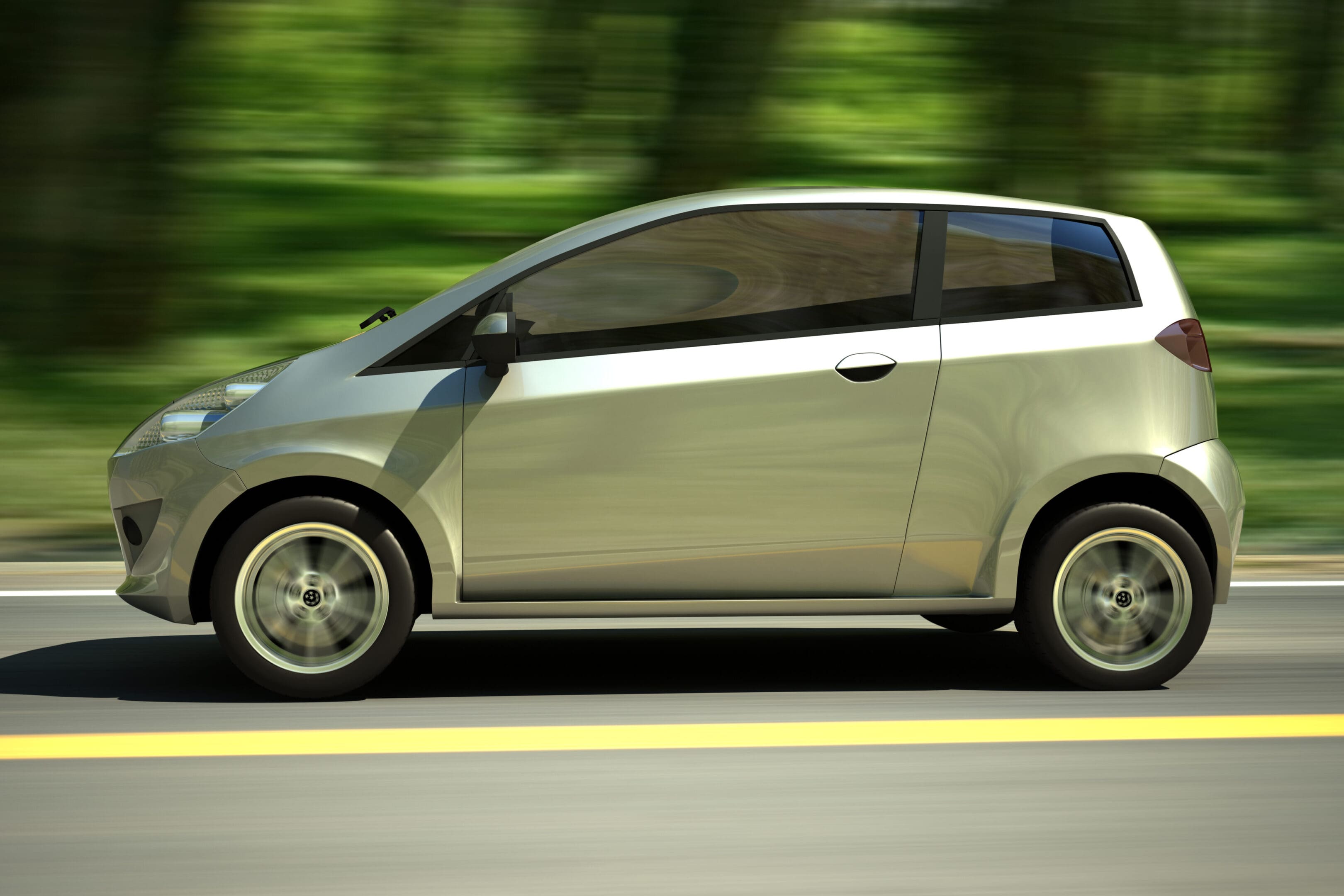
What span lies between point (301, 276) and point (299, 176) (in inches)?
50.9

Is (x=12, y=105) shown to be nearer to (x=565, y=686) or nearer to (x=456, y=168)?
(x=456, y=168)

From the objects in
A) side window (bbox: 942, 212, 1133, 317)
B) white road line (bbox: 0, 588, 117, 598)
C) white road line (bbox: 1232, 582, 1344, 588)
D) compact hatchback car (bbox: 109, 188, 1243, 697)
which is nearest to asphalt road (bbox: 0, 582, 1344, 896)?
compact hatchback car (bbox: 109, 188, 1243, 697)

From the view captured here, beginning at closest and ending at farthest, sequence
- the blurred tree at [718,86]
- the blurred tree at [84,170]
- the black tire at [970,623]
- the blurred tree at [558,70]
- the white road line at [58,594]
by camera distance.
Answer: the black tire at [970,623]
the white road line at [58,594]
the blurred tree at [84,170]
the blurred tree at [718,86]
the blurred tree at [558,70]

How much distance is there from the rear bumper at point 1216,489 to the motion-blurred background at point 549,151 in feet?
13.3

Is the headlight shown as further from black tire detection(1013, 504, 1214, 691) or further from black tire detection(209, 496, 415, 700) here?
black tire detection(1013, 504, 1214, 691)

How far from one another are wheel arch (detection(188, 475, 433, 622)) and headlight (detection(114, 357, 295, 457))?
0.29 m

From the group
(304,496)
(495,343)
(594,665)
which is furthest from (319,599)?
(594,665)

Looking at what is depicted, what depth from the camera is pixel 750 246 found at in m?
5.23

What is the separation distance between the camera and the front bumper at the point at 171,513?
501 cm

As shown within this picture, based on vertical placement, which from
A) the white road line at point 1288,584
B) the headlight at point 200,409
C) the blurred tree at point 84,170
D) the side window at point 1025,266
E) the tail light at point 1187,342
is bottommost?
the white road line at point 1288,584

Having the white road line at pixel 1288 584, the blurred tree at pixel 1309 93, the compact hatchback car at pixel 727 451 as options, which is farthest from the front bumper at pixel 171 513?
the blurred tree at pixel 1309 93

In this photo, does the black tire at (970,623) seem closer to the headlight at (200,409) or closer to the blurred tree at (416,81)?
the headlight at (200,409)

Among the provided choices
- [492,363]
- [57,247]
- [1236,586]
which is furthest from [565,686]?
[57,247]

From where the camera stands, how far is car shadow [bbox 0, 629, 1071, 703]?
538 cm
